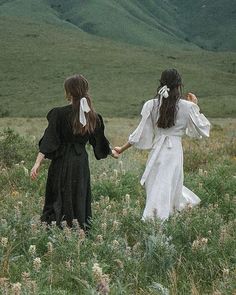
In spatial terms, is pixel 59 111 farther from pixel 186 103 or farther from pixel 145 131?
pixel 186 103

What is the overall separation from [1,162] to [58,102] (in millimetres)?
55232

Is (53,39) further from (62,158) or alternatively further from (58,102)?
(62,158)

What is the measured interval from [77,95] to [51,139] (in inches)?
22.0

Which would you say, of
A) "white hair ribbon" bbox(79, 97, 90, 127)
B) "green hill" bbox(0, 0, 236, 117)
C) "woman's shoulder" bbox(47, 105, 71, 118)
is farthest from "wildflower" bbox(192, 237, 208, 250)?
"green hill" bbox(0, 0, 236, 117)

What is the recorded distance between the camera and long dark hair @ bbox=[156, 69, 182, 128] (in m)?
7.30

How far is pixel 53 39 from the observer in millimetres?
114125

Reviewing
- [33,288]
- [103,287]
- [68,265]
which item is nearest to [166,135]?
[68,265]

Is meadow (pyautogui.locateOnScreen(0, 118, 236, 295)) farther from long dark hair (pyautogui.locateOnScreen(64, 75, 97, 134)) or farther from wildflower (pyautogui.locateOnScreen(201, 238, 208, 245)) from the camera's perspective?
long dark hair (pyautogui.locateOnScreen(64, 75, 97, 134))

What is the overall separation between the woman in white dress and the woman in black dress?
0.64 m

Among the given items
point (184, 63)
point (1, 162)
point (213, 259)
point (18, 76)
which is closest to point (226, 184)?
point (213, 259)

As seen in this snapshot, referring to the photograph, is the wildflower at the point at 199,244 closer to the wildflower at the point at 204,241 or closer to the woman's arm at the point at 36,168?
the wildflower at the point at 204,241

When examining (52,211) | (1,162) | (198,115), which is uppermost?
(198,115)

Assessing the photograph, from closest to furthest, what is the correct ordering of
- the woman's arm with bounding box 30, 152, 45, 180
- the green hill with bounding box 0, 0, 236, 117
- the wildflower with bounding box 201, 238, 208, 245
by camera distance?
the wildflower with bounding box 201, 238, 208, 245 → the woman's arm with bounding box 30, 152, 45, 180 → the green hill with bounding box 0, 0, 236, 117

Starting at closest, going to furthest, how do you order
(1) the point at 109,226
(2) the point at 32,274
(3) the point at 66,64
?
(2) the point at 32,274 < (1) the point at 109,226 < (3) the point at 66,64
